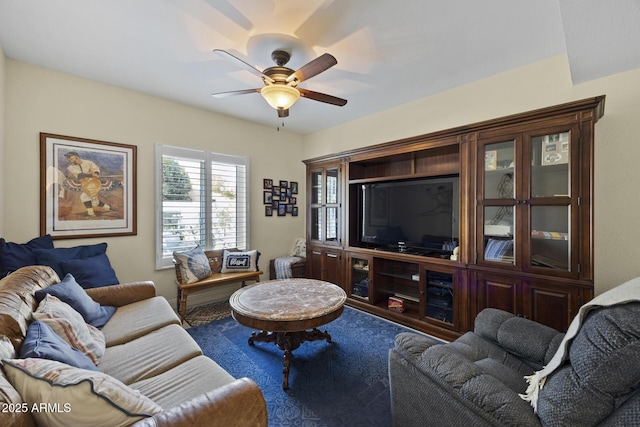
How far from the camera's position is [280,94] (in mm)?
2037

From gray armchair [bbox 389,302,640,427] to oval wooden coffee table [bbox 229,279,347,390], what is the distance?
70cm

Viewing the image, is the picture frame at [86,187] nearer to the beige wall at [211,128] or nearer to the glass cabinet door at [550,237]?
the beige wall at [211,128]

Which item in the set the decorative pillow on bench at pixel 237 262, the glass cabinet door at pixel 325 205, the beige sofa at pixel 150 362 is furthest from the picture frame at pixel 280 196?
the beige sofa at pixel 150 362

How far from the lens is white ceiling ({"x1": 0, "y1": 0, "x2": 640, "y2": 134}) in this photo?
172 cm

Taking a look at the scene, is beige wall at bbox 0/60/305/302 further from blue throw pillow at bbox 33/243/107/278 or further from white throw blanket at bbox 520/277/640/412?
white throw blanket at bbox 520/277/640/412

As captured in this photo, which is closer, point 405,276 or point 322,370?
point 322,370

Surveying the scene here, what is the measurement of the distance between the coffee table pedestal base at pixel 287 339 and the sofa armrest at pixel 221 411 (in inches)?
40.1

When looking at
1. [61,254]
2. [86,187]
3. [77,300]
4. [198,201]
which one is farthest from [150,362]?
[198,201]

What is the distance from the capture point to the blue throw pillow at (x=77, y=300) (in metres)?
1.71

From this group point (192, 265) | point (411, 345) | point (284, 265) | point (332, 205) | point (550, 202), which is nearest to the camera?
point (411, 345)

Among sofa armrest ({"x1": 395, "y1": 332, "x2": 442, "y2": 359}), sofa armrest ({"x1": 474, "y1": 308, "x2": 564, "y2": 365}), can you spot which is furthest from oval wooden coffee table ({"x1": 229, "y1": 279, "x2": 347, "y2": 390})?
sofa armrest ({"x1": 474, "y1": 308, "x2": 564, "y2": 365})

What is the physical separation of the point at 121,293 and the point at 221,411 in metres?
1.97

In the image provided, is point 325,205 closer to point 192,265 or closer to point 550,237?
point 192,265

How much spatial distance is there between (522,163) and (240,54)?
2.57 m
